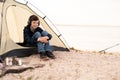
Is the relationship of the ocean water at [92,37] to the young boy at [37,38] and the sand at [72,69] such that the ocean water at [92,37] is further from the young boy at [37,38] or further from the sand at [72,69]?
the young boy at [37,38]

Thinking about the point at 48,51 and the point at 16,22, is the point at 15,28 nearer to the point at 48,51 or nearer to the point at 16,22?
the point at 16,22

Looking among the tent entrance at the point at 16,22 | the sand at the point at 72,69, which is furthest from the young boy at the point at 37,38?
the tent entrance at the point at 16,22

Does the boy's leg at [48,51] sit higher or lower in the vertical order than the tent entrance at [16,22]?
lower

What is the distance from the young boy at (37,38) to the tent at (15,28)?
0.74ft

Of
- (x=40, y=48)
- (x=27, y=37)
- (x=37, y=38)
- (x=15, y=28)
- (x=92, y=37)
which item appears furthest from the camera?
(x=92, y=37)

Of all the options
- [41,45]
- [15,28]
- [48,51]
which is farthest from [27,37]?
[15,28]

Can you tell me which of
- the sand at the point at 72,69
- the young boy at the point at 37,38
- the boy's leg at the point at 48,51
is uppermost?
the young boy at the point at 37,38

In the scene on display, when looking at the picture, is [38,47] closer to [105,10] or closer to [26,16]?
[26,16]

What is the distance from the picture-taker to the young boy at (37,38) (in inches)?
304

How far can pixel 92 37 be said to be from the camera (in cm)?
1197

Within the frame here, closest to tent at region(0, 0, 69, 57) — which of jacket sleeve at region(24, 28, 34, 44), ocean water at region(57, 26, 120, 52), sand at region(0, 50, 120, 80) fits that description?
jacket sleeve at region(24, 28, 34, 44)

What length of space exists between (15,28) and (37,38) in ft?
5.44

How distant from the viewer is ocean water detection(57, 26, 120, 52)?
10664mm

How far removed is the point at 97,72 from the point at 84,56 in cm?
178
